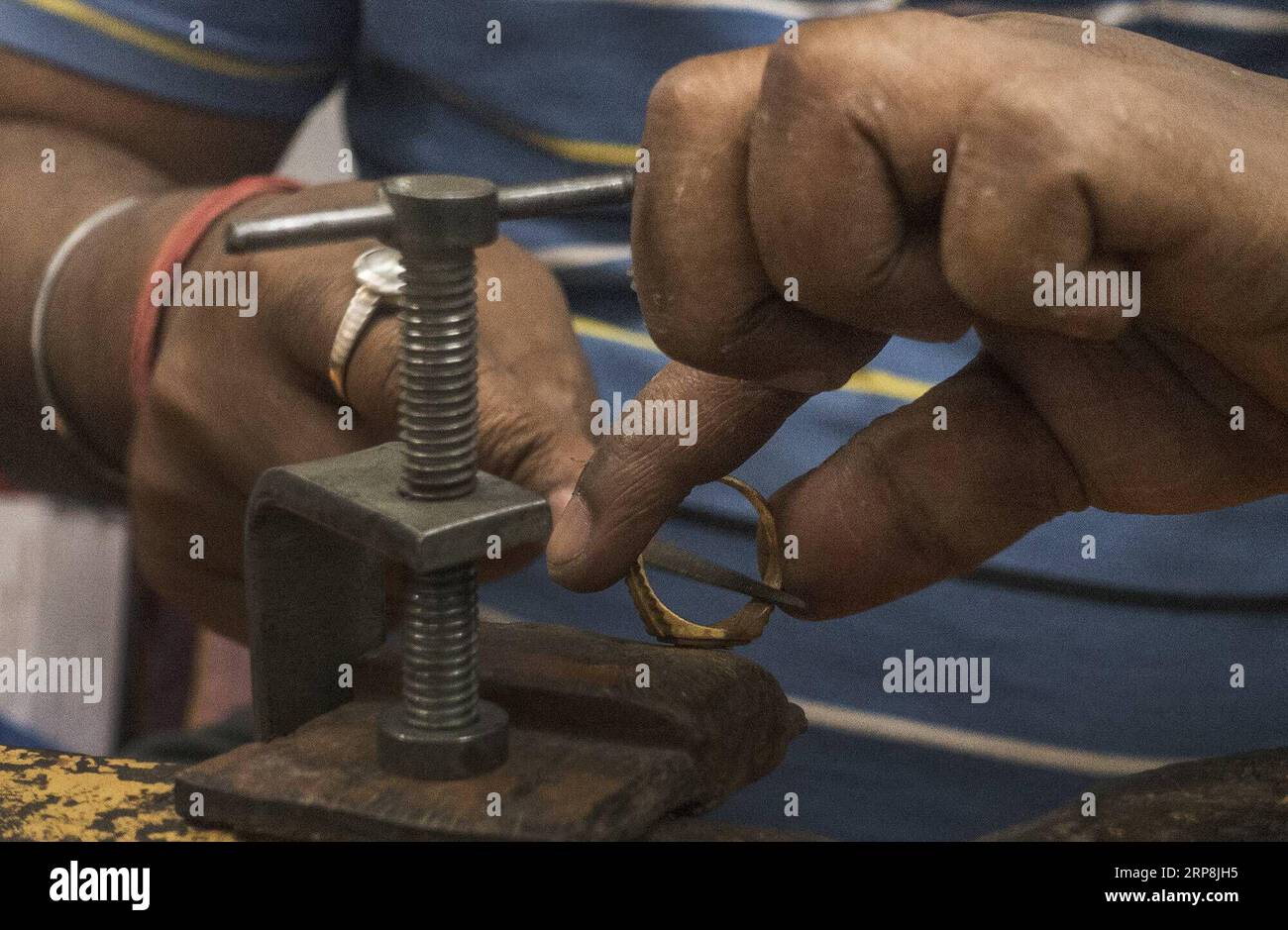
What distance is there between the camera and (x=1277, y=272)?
70 centimetres

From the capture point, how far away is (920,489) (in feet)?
2.92

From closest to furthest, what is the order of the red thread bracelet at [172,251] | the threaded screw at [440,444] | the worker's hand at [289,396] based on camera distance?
the threaded screw at [440,444]
the worker's hand at [289,396]
the red thread bracelet at [172,251]

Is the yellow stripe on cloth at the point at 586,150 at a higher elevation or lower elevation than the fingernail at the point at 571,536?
higher

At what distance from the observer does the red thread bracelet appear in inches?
48.9

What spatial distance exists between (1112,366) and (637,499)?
0.94 ft

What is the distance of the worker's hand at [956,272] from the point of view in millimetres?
652

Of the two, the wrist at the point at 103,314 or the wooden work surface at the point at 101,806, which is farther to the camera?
the wrist at the point at 103,314

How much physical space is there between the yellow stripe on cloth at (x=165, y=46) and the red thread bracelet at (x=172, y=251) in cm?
21
